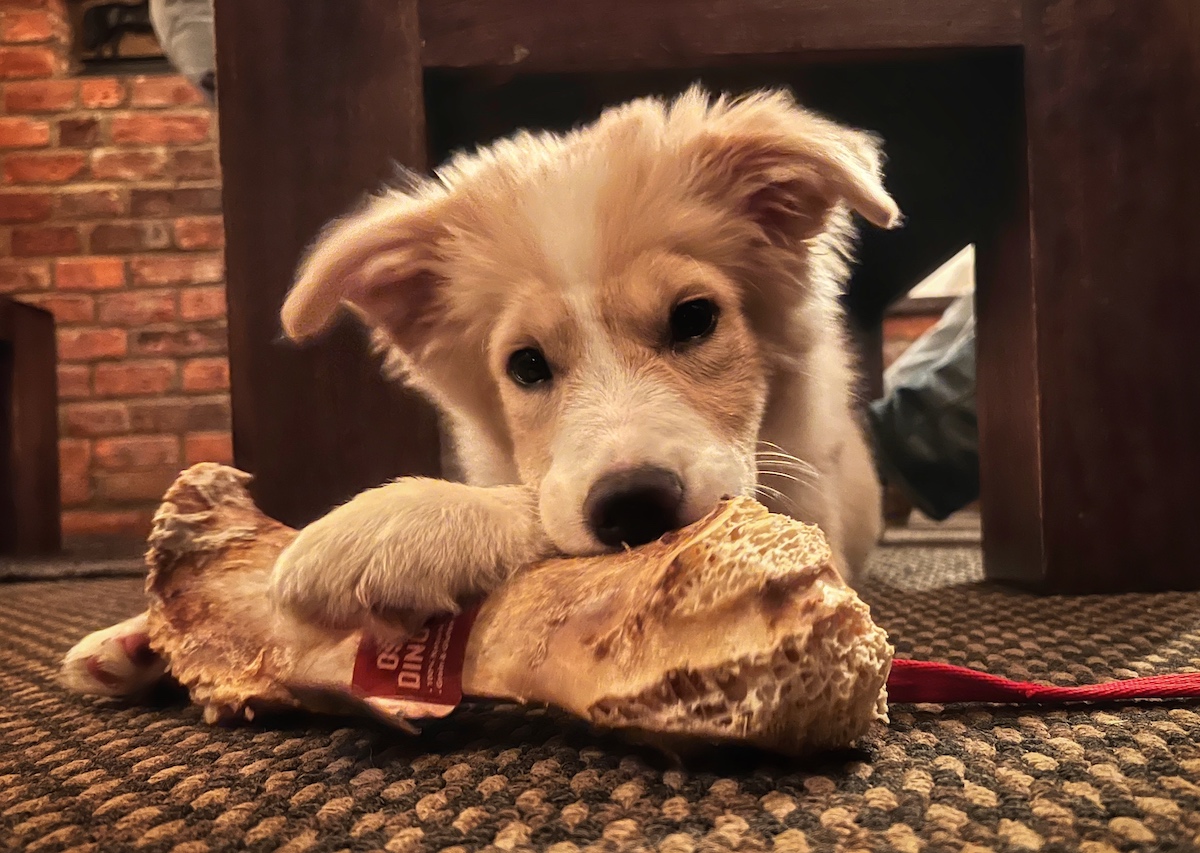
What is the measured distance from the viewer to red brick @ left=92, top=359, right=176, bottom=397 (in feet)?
15.9

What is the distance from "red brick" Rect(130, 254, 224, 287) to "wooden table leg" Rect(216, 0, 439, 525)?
3.63m

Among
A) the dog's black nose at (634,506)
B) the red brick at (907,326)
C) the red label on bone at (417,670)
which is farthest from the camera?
the red brick at (907,326)

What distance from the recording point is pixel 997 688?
854 millimetres

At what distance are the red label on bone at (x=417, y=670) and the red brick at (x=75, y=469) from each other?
4696 mm

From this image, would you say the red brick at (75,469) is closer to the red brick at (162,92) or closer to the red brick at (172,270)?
the red brick at (172,270)

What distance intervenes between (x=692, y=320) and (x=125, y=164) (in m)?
4.74

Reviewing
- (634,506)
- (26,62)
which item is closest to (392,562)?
(634,506)

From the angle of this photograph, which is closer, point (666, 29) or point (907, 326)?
point (666, 29)

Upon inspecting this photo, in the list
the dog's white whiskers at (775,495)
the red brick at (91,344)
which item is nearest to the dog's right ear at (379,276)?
the dog's white whiskers at (775,495)

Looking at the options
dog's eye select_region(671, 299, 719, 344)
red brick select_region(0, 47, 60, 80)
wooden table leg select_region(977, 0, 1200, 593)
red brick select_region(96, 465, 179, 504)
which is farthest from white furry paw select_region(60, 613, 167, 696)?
red brick select_region(0, 47, 60, 80)

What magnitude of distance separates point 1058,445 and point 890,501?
9.87ft

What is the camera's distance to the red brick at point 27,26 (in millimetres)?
4918

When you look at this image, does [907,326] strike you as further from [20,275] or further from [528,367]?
[20,275]

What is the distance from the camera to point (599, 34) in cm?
159
